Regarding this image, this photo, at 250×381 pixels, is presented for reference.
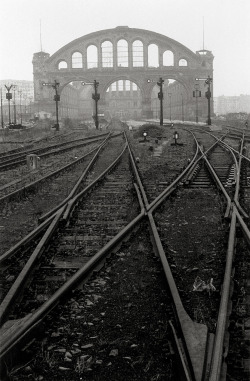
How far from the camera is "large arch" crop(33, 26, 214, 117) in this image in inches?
2938

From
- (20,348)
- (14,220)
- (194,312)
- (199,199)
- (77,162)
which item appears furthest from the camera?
(77,162)

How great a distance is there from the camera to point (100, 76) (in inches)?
2936

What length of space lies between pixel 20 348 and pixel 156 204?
4.65 metres

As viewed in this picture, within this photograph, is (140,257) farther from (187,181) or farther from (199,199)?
(187,181)

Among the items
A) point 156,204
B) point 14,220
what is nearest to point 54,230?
point 14,220

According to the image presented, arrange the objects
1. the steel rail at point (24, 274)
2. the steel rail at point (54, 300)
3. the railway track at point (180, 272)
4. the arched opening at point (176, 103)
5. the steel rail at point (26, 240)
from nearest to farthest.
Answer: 1. the railway track at point (180, 272)
2. the steel rail at point (54, 300)
3. the steel rail at point (24, 274)
4. the steel rail at point (26, 240)
5. the arched opening at point (176, 103)

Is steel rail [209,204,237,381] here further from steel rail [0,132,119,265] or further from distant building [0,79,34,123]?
distant building [0,79,34,123]

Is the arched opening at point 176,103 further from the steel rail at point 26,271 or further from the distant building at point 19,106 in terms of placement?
the steel rail at point 26,271

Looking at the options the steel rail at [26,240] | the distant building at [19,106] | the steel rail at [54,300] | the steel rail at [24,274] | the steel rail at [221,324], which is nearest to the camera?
the steel rail at [221,324]

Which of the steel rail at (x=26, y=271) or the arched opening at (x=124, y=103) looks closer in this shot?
the steel rail at (x=26, y=271)

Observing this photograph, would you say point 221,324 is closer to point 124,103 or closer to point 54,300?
point 54,300

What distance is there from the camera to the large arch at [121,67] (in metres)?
74.6

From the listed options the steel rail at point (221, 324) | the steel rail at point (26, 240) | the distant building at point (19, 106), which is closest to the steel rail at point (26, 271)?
the steel rail at point (26, 240)

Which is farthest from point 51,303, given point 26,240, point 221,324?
point 26,240
